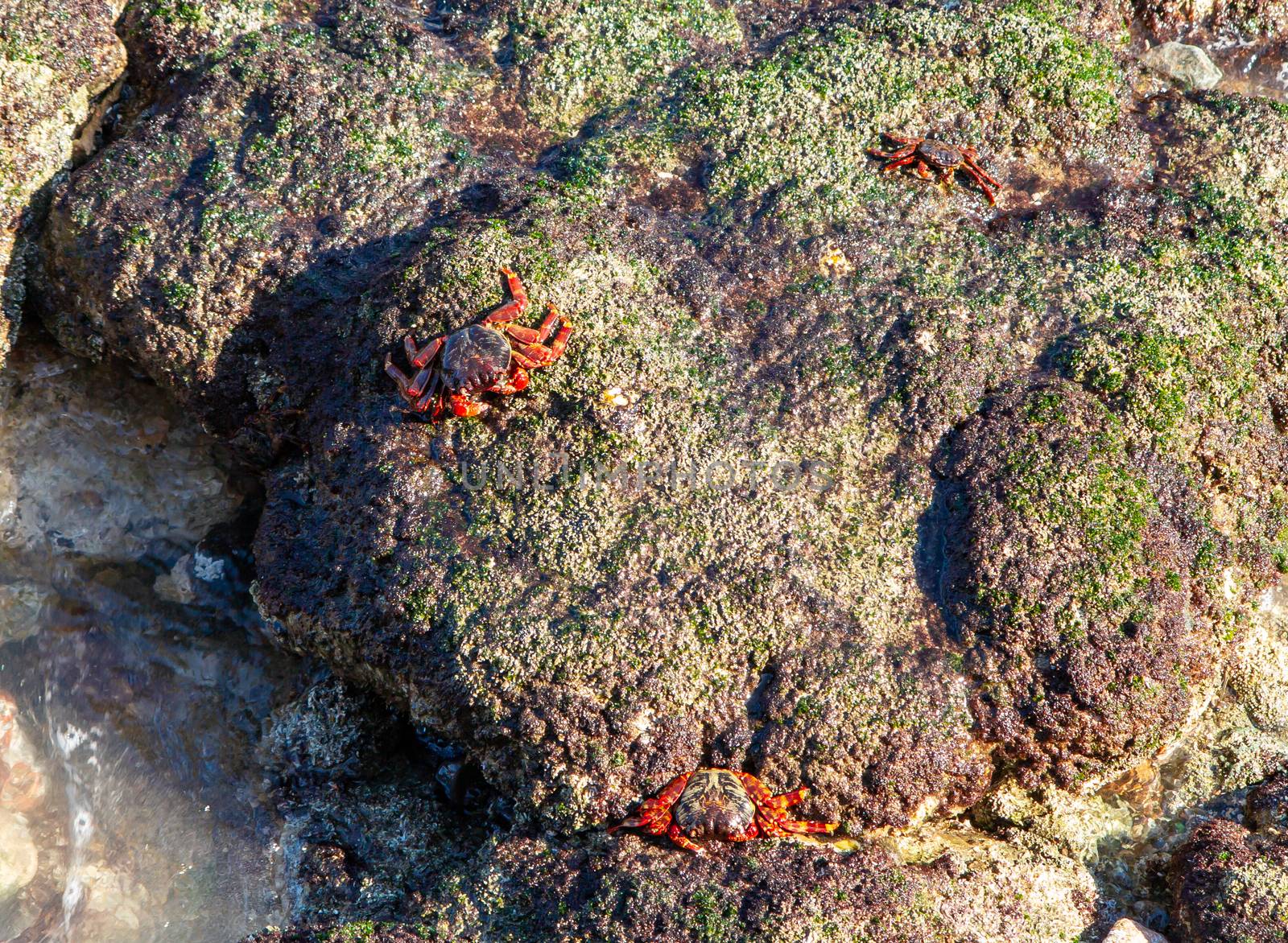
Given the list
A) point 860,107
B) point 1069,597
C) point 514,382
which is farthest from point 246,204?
point 1069,597

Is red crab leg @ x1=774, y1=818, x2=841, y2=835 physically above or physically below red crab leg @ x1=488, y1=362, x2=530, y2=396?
below

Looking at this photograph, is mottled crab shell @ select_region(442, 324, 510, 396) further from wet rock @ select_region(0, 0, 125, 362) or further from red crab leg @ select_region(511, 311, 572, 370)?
wet rock @ select_region(0, 0, 125, 362)

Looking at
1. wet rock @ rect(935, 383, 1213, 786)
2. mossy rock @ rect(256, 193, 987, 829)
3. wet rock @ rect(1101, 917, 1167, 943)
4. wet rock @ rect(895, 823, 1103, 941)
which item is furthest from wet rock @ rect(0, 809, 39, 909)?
wet rock @ rect(1101, 917, 1167, 943)

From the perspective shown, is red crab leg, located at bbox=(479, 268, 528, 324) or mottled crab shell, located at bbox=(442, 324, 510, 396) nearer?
mottled crab shell, located at bbox=(442, 324, 510, 396)

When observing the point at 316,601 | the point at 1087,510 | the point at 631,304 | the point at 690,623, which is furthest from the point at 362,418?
the point at 1087,510

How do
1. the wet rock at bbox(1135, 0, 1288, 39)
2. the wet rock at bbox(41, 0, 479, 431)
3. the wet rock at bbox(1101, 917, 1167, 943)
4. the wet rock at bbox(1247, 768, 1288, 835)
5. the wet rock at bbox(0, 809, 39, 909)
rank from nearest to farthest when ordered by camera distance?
the wet rock at bbox(1101, 917, 1167, 943), the wet rock at bbox(1247, 768, 1288, 835), the wet rock at bbox(0, 809, 39, 909), the wet rock at bbox(41, 0, 479, 431), the wet rock at bbox(1135, 0, 1288, 39)

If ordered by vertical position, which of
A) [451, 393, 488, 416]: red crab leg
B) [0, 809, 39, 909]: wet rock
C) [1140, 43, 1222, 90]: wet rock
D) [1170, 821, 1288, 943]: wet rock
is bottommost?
[0, 809, 39, 909]: wet rock

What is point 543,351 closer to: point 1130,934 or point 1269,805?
point 1130,934
